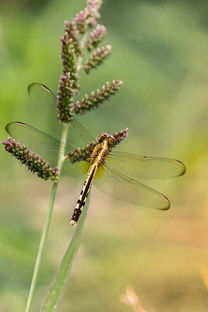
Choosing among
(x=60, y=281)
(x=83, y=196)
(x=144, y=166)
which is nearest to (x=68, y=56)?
(x=60, y=281)

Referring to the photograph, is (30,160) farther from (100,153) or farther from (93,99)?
(100,153)

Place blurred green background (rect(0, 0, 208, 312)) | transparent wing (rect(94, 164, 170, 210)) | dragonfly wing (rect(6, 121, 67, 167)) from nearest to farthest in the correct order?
1. dragonfly wing (rect(6, 121, 67, 167))
2. transparent wing (rect(94, 164, 170, 210))
3. blurred green background (rect(0, 0, 208, 312))

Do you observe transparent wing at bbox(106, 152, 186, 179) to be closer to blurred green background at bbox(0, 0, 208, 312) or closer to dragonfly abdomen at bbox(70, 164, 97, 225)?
dragonfly abdomen at bbox(70, 164, 97, 225)

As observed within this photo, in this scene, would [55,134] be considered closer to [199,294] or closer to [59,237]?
[199,294]

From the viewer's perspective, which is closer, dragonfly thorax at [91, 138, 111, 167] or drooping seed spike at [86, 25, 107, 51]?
drooping seed spike at [86, 25, 107, 51]

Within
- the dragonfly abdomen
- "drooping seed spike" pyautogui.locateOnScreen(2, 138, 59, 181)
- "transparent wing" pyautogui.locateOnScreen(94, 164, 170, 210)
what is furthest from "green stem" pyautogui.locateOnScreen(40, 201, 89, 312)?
"transparent wing" pyautogui.locateOnScreen(94, 164, 170, 210)

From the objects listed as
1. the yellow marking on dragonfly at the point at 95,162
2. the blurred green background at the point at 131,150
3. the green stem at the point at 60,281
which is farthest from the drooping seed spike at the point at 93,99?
the blurred green background at the point at 131,150
